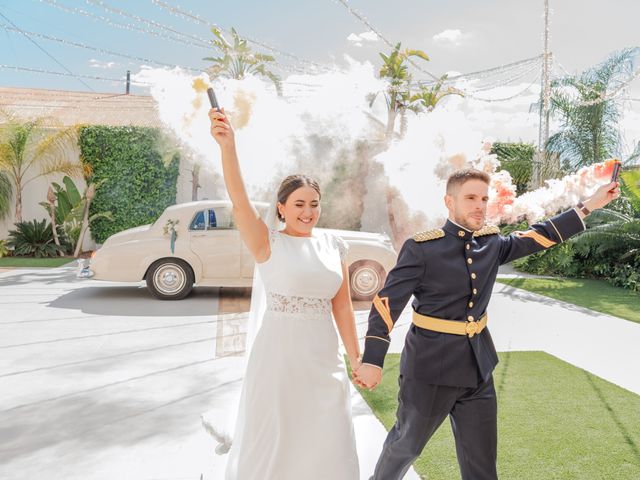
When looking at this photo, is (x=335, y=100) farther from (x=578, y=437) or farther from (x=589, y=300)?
(x=578, y=437)

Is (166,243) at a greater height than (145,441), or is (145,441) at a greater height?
(166,243)

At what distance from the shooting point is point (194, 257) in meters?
8.93

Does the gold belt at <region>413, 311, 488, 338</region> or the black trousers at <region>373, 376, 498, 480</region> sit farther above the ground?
the gold belt at <region>413, 311, 488, 338</region>

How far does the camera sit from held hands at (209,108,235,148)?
7.95ft

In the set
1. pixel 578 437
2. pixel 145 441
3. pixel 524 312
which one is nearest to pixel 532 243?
pixel 578 437

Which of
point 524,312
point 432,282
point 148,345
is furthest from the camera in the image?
point 524,312

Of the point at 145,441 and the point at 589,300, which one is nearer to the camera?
the point at 145,441

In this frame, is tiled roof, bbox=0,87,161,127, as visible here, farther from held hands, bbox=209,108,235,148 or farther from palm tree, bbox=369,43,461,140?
held hands, bbox=209,108,235,148

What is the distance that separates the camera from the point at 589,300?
9.66 m

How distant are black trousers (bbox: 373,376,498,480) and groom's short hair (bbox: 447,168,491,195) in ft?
3.02

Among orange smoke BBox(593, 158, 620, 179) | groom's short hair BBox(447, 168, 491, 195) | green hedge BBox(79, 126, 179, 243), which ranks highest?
green hedge BBox(79, 126, 179, 243)

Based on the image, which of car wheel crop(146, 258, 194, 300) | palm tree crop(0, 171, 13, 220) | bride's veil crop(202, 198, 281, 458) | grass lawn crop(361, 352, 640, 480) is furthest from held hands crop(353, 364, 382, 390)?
palm tree crop(0, 171, 13, 220)

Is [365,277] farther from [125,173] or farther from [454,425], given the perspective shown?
[125,173]

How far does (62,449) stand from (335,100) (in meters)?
9.05
